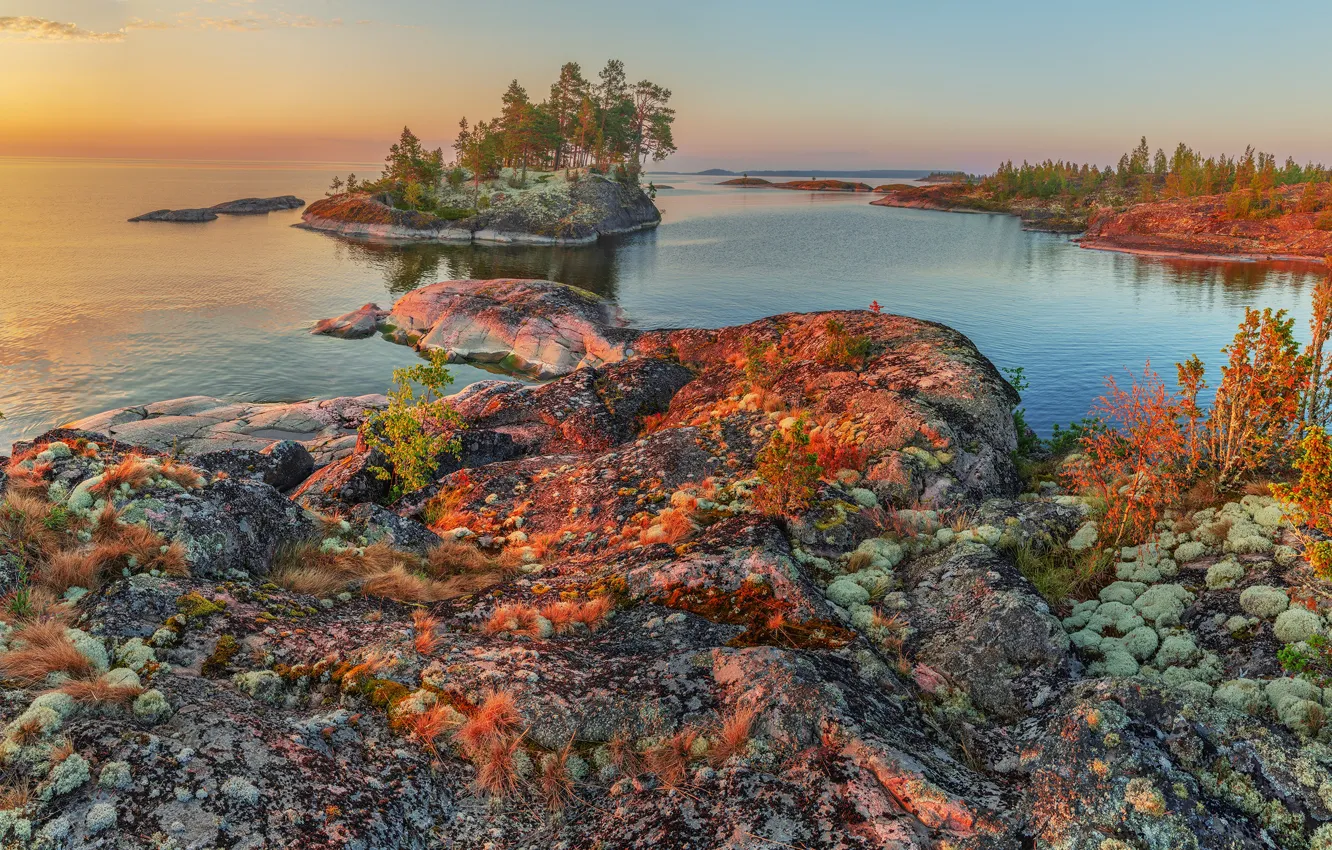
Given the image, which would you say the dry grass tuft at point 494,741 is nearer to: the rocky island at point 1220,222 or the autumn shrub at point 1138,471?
the autumn shrub at point 1138,471

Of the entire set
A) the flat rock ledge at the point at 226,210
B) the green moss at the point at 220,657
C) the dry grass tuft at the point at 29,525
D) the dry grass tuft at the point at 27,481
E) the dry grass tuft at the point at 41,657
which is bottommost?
the green moss at the point at 220,657

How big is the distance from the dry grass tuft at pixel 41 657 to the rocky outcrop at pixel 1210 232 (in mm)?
127757

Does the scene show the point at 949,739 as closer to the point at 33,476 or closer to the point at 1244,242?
the point at 33,476

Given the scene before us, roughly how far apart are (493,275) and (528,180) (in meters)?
66.7

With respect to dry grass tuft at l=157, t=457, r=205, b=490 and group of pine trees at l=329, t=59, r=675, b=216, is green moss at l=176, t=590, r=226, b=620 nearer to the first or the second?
dry grass tuft at l=157, t=457, r=205, b=490

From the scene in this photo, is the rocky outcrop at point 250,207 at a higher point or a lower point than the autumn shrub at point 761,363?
higher

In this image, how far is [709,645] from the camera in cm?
767

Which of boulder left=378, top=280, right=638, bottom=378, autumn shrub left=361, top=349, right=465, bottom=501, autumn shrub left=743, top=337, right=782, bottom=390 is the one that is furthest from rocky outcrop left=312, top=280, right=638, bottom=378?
autumn shrub left=361, top=349, right=465, bottom=501

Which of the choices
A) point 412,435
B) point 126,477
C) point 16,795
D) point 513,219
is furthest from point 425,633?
point 513,219

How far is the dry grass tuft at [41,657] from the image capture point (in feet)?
17.7

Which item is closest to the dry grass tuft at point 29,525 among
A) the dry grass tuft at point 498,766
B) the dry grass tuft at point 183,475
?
the dry grass tuft at point 183,475

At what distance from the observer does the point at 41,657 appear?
18.2ft

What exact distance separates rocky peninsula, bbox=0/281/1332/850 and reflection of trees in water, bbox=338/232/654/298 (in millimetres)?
58650

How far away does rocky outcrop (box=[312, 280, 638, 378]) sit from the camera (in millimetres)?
45031
